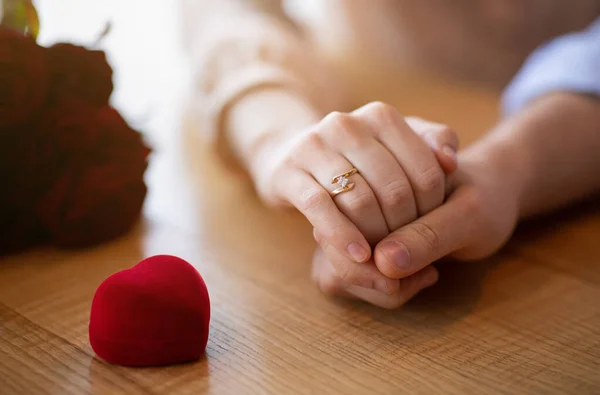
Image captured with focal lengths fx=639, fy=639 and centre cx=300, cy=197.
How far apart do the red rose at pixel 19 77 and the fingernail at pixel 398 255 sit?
0.32m

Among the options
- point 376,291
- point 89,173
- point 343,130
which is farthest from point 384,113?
point 89,173

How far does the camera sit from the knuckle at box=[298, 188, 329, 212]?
0.46 metres

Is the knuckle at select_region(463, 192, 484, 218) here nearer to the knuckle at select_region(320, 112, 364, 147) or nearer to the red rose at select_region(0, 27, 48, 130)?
the knuckle at select_region(320, 112, 364, 147)

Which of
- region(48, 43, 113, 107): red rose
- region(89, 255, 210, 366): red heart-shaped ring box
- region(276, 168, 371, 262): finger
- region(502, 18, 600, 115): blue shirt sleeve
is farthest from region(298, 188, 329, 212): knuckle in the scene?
region(502, 18, 600, 115): blue shirt sleeve

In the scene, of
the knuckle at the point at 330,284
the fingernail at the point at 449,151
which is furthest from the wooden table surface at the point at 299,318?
the fingernail at the point at 449,151

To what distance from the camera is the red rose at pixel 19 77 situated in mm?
511

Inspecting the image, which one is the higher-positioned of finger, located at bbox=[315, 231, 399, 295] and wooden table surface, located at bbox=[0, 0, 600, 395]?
finger, located at bbox=[315, 231, 399, 295]

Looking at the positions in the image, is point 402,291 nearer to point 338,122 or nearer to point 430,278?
point 430,278

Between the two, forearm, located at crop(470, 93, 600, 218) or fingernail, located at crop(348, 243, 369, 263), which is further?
forearm, located at crop(470, 93, 600, 218)

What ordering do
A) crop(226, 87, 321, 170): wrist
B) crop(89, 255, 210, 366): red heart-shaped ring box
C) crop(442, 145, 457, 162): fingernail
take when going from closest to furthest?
1. crop(89, 255, 210, 366): red heart-shaped ring box
2. crop(442, 145, 457, 162): fingernail
3. crop(226, 87, 321, 170): wrist

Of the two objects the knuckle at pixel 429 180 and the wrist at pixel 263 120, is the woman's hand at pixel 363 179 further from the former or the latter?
the wrist at pixel 263 120

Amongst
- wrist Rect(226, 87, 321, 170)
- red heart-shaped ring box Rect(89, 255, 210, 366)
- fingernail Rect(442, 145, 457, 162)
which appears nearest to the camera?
red heart-shaped ring box Rect(89, 255, 210, 366)

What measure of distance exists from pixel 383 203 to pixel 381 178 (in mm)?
18

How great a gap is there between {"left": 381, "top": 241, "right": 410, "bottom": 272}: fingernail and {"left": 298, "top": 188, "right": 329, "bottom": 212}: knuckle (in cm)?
5
